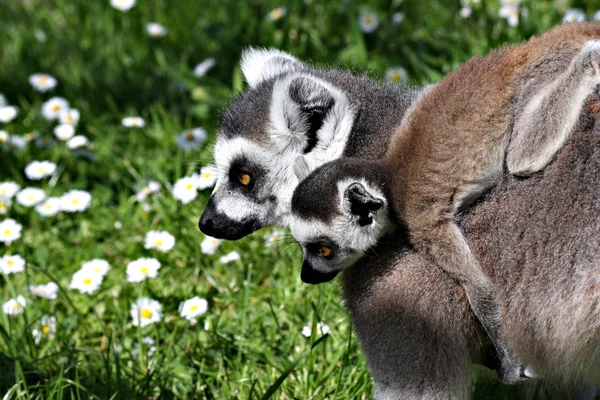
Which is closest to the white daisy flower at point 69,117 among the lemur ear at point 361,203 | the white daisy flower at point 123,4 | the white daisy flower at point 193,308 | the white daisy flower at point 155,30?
the white daisy flower at point 155,30

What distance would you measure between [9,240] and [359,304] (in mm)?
2437

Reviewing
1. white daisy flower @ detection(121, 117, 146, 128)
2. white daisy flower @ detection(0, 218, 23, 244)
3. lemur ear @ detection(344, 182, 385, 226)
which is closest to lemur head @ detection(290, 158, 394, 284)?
lemur ear @ detection(344, 182, 385, 226)

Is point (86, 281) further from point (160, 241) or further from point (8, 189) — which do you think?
point (8, 189)

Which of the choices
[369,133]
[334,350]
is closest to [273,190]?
[369,133]

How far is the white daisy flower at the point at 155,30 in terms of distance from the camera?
7.02 metres

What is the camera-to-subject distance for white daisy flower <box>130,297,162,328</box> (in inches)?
176

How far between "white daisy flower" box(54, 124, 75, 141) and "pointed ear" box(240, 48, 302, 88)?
1.92m

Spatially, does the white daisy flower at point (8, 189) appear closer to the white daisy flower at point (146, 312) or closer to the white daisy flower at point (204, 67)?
the white daisy flower at point (146, 312)

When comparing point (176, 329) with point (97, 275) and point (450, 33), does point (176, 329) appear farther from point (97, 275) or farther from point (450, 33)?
point (450, 33)

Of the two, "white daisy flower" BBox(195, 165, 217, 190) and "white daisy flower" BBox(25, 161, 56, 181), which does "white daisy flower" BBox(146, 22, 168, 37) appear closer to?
"white daisy flower" BBox(25, 161, 56, 181)

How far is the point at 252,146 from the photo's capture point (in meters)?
4.03

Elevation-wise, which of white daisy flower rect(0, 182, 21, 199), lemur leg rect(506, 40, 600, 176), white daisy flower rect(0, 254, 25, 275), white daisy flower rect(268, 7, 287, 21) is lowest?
white daisy flower rect(0, 182, 21, 199)

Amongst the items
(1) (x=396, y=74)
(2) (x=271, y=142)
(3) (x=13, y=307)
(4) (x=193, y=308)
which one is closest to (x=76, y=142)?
(3) (x=13, y=307)

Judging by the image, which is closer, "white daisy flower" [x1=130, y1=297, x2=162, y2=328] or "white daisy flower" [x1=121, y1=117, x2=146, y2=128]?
"white daisy flower" [x1=130, y1=297, x2=162, y2=328]
